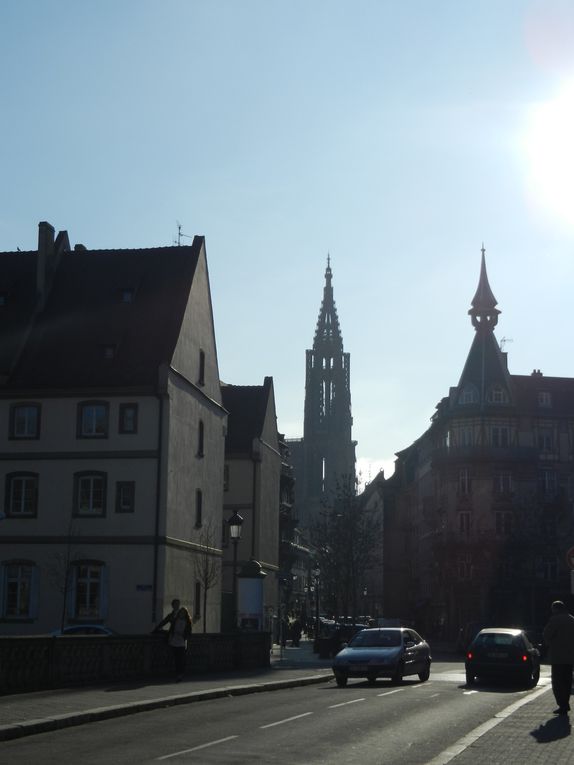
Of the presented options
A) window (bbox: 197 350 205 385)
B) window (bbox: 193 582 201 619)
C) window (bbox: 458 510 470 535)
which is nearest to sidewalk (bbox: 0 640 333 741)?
window (bbox: 193 582 201 619)

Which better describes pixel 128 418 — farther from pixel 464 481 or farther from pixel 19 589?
pixel 464 481

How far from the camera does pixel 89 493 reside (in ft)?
158

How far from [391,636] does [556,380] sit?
2540 inches

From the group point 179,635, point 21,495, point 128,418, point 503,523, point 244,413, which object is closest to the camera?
point 179,635

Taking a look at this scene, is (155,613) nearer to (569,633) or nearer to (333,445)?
(569,633)

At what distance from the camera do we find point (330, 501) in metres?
169

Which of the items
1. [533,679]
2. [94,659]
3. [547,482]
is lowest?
[533,679]

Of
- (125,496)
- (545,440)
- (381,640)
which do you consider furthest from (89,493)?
(545,440)

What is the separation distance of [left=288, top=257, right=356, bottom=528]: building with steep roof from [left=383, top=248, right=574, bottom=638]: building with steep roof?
242ft

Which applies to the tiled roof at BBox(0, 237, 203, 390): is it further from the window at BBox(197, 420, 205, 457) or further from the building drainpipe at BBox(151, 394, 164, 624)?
the window at BBox(197, 420, 205, 457)

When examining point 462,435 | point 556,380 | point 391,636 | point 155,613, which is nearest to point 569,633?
point 391,636

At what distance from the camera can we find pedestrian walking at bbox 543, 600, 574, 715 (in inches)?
786

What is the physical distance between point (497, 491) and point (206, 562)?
38028mm

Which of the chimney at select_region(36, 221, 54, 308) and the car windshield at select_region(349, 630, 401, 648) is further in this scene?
the chimney at select_region(36, 221, 54, 308)
